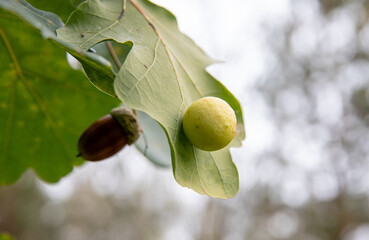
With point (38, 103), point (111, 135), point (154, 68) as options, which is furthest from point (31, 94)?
point (154, 68)

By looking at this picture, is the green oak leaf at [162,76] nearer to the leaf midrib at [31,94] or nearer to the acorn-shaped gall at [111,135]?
the acorn-shaped gall at [111,135]

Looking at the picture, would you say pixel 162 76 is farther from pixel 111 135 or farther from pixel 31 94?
pixel 31 94

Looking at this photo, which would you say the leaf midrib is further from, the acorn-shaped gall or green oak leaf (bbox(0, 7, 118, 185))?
the acorn-shaped gall

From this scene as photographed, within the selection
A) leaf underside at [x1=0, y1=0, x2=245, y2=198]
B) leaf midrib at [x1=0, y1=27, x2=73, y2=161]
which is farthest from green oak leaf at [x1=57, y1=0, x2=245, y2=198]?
leaf midrib at [x1=0, y1=27, x2=73, y2=161]

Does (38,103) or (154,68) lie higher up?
(154,68)

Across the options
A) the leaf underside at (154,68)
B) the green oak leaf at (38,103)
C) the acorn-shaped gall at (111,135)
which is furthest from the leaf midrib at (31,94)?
the leaf underside at (154,68)

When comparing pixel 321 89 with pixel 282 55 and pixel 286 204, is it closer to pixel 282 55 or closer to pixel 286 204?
pixel 282 55
